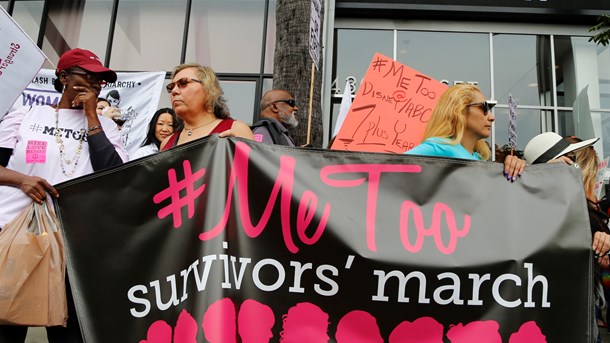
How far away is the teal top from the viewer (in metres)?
2.86

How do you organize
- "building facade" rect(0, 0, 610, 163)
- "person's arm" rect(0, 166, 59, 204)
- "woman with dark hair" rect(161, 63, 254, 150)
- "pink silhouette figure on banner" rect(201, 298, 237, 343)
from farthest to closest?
"building facade" rect(0, 0, 610, 163) < "woman with dark hair" rect(161, 63, 254, 150) < "person's arm" rect(0, 166, 59, 204) < "pink silhouette figure on banner" rect(201, 298, 237, 343)

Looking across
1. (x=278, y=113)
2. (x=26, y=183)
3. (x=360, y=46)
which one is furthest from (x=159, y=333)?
(x=360, y=46)

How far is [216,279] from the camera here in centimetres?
232

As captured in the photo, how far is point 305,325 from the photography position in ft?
7.64

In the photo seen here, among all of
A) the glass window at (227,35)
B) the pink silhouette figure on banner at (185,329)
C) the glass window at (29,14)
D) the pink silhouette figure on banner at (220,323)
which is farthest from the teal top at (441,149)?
the glass window at (29,14)

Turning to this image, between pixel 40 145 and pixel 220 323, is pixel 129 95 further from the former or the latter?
pixel 220 323

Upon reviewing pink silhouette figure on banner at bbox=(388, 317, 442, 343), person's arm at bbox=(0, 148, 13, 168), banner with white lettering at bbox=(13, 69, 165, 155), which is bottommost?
pink silhouette figure on banner at bbox=(388, 317, 442, 343)

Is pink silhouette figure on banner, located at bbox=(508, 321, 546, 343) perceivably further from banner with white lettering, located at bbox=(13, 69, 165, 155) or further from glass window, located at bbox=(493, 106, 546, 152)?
glass window, located at bbox=(493, 106, 546, 152)

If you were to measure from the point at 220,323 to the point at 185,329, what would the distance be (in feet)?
0.52

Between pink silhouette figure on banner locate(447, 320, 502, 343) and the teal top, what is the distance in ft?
2.81

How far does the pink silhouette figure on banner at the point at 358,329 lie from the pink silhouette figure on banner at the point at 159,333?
0.69 m

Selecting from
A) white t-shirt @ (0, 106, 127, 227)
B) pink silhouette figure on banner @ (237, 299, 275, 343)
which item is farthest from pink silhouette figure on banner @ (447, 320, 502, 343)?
white t-shirt @ (0, 106, 127, 227)

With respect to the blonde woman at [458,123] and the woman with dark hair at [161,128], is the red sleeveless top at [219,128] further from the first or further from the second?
the woman with dark hair at [161,128]

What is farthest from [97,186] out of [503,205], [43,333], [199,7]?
[199,7]
